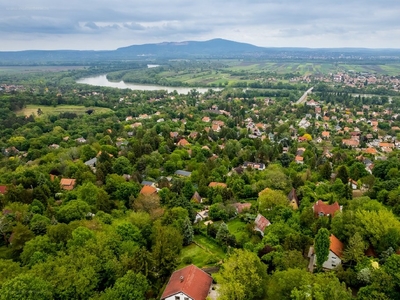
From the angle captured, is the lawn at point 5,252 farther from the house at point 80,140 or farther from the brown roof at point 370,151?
the brown roof at point 370,151

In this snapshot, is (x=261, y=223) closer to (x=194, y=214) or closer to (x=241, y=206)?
(x=241, y=206)

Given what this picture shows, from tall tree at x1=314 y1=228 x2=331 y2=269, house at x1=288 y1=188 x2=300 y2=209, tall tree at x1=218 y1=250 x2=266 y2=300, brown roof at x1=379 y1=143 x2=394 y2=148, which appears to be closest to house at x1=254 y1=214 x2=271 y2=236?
house at x1=288 y1=188 x2=300 y2=209

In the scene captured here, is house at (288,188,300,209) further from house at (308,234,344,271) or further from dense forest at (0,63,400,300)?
house at (308,234,344,271)

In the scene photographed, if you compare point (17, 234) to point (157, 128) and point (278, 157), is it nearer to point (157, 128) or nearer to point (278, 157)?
point (278, 157)

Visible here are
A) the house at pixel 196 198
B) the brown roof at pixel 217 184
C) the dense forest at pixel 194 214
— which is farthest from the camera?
the brown roof at pixel 217 184


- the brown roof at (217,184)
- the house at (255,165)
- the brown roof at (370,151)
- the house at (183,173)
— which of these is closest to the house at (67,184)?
the house at (183,173)

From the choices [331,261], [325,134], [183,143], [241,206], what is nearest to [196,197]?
[241,206]
